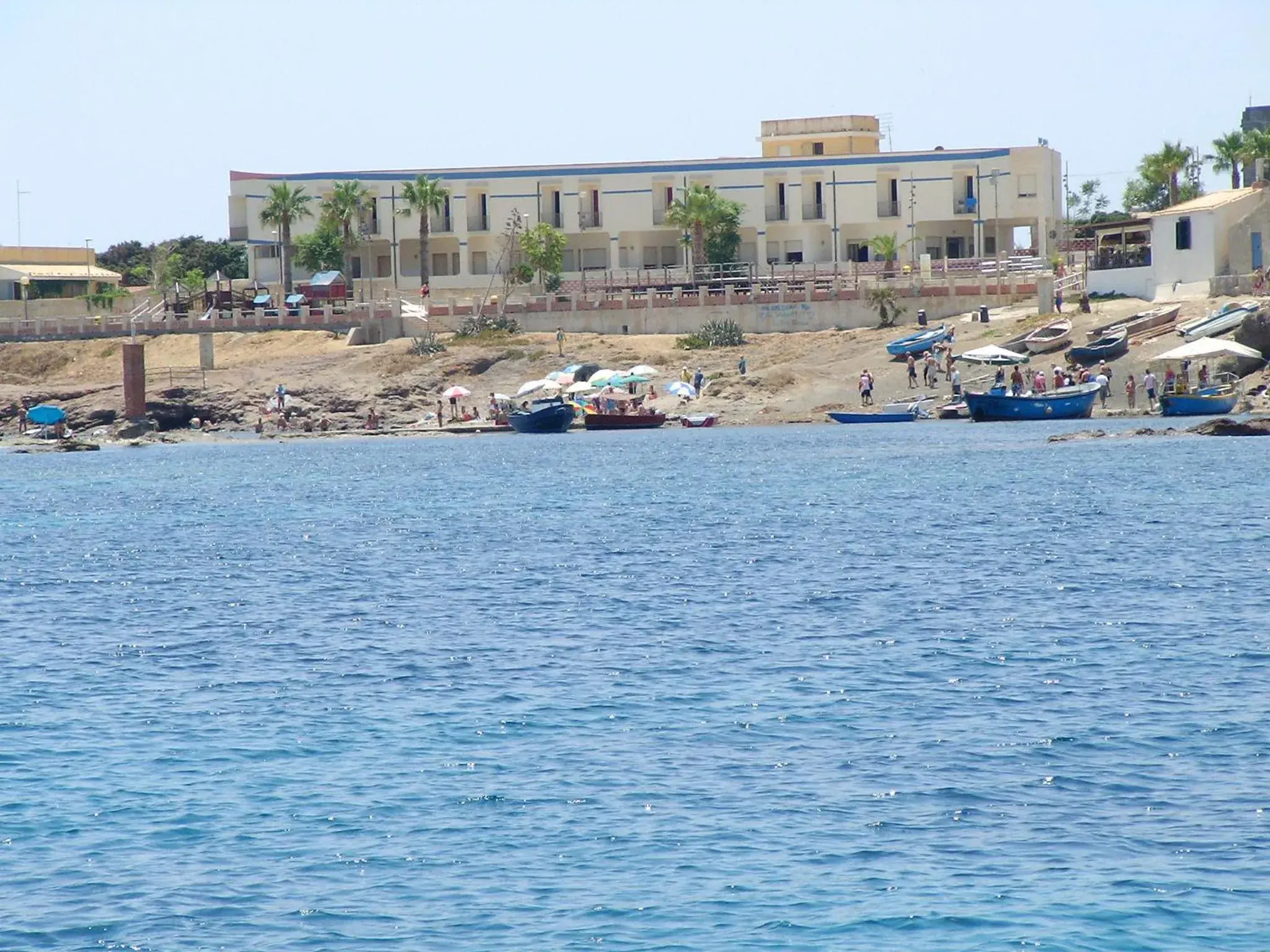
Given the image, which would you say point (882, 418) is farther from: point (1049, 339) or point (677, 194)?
point (677, 194)

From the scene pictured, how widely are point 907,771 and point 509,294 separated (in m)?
76.1

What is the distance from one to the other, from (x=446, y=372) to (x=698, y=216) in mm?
18950

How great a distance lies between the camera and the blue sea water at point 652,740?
1312 cm

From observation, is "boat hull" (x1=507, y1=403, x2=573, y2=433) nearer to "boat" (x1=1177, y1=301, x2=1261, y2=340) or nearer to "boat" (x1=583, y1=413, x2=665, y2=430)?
"boat" (x1=583, y1=413, x2=665, y2=430)

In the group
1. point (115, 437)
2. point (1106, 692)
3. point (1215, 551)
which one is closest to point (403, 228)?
point (115, 437)

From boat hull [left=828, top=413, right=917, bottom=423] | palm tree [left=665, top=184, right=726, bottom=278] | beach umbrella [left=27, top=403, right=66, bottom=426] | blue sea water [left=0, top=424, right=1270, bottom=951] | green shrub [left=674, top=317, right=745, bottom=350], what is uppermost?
palm tree [left=665, top=184, right=726, bottom=278]

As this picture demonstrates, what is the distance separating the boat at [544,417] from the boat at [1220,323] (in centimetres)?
2416

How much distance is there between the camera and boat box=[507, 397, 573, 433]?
71.8 metres

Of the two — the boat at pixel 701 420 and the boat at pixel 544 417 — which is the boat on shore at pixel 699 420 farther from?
the boat at pixel 544 417

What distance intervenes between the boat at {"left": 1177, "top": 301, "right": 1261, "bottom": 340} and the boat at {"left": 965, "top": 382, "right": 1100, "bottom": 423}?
4340mm

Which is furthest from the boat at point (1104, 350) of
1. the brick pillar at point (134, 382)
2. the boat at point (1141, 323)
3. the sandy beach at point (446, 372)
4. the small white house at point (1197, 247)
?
the brick pillar at point (134, 382)

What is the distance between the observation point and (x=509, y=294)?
9100 cm

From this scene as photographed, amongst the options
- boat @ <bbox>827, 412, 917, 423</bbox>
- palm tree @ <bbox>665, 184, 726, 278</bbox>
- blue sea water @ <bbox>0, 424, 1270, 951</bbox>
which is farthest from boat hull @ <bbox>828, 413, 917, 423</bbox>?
blue sea water @ <bbox>0, 424, 1270, 951</bbox>

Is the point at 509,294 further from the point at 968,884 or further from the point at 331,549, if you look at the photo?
the point at 968,884
